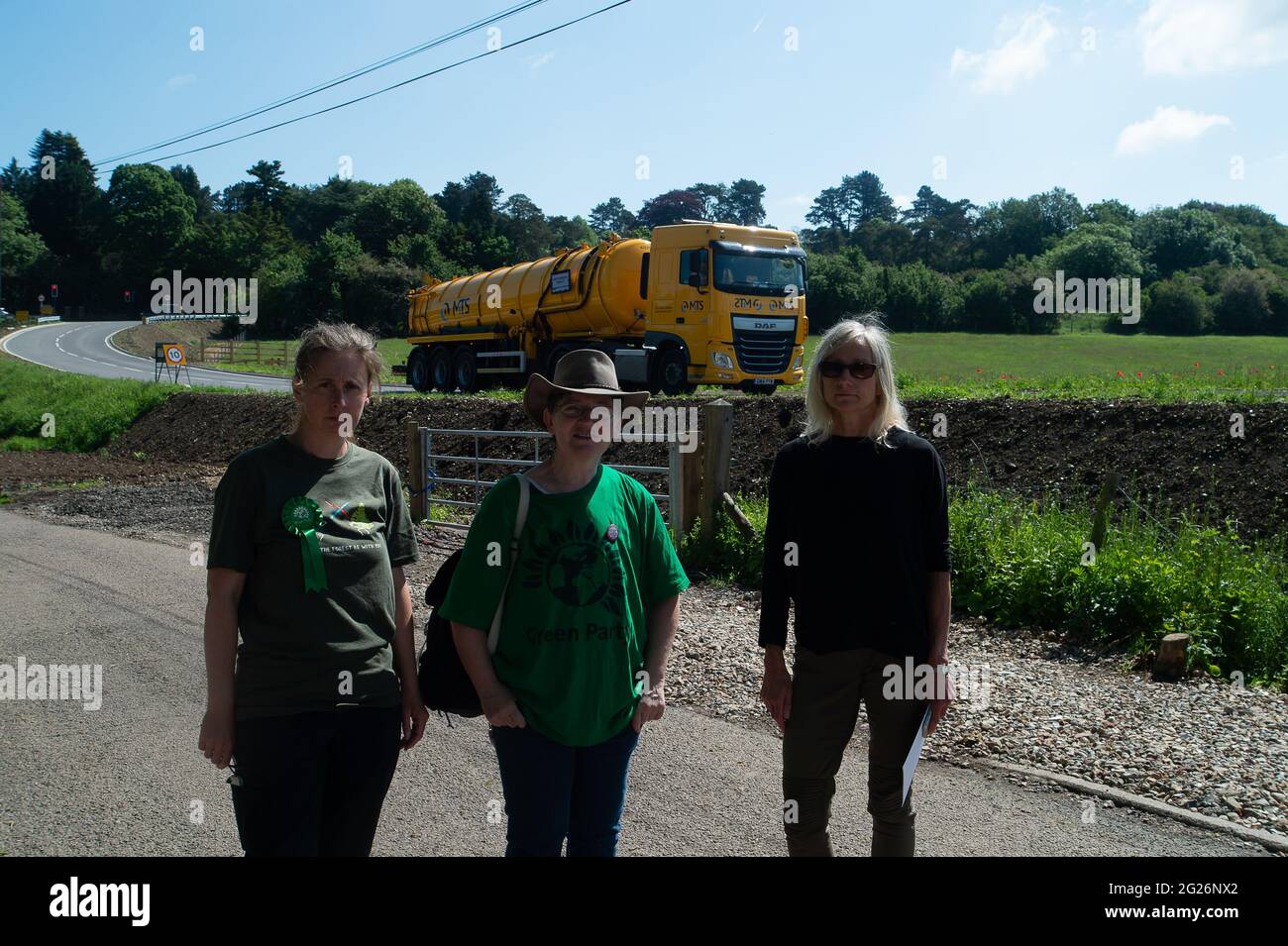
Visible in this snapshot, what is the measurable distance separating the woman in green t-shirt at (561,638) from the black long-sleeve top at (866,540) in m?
0.64

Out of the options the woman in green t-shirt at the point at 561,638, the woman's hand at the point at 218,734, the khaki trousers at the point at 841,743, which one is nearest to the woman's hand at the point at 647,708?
the woman in green t-shirt at the point at 561,638

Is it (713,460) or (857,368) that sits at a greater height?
(857,368)

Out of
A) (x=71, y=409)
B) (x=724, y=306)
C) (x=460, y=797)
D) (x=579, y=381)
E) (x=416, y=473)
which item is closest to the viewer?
(x=579, y=381)

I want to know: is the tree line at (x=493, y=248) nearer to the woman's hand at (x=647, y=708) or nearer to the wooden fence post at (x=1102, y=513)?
the wooden fence post at (x=1102, y=513)

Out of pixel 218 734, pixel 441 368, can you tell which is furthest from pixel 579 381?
pixel 441 368

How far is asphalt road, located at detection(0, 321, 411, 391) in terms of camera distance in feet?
130

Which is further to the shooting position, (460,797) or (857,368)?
(460,797)

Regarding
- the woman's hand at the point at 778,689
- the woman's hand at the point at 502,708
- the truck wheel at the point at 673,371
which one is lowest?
the woman's hand at the point at 778,689

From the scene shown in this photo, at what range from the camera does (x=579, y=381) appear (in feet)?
9.13

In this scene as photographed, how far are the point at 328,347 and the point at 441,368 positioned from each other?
85.3 feet

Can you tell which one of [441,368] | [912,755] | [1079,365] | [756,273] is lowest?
[912,755]

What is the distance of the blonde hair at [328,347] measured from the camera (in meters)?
2.81

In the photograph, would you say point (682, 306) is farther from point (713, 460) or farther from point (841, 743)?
point (841, 743)
